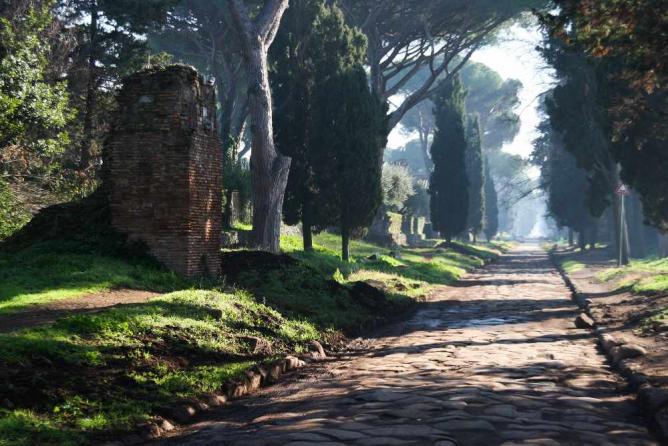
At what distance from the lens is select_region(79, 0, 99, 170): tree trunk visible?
71.9ft

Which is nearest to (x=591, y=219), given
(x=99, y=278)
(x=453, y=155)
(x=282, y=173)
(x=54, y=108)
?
(x=453, y=155)

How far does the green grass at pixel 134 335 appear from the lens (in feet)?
19.0

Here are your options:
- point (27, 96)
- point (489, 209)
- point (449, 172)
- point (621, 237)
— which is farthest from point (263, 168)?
point (489, 209)

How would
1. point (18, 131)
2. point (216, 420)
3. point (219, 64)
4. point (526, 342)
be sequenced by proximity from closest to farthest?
point (216, 420), point (526, 342), point (18, 131), point (219, 64)

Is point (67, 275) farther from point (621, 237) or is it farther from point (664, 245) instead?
point (664, 245)

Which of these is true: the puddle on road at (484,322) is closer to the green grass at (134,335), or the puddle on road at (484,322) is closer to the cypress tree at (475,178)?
the green grass at (134,335)

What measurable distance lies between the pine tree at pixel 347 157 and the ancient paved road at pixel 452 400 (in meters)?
13.1

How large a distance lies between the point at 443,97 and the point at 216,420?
1587 inches

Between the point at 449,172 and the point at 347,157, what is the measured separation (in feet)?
65.4

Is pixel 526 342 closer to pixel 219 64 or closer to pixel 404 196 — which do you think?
pixel 219 64

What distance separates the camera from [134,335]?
7.87 meters

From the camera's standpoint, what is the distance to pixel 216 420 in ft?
20.5

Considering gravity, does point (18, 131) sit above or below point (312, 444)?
above

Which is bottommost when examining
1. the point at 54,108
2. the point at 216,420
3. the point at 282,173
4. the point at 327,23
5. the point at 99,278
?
the point at 216,420
